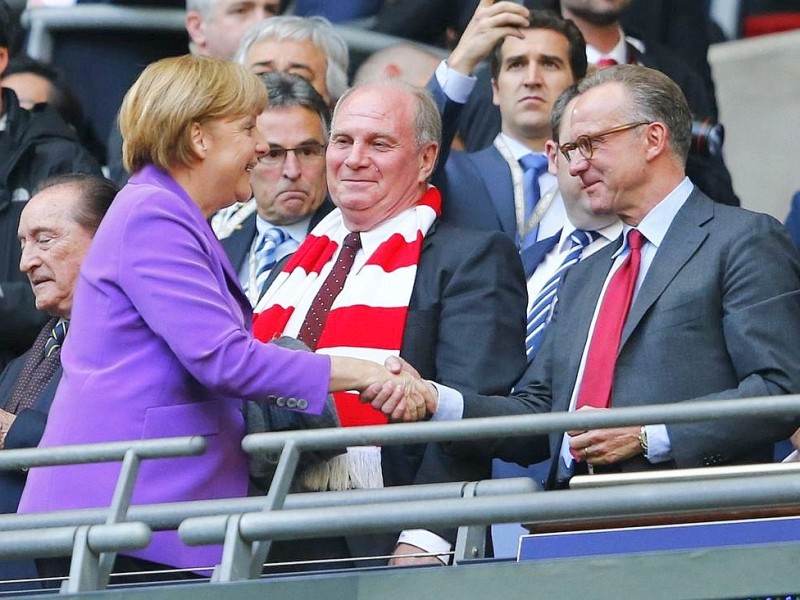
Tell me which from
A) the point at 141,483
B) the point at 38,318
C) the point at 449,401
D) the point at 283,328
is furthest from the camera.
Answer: the point at 38,318

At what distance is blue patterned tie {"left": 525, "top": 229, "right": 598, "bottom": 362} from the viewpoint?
618cm

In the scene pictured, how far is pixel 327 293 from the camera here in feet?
18.3

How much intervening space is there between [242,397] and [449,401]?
64 cm

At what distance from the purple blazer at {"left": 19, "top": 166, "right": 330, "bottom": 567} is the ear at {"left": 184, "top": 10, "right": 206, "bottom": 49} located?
3.56m

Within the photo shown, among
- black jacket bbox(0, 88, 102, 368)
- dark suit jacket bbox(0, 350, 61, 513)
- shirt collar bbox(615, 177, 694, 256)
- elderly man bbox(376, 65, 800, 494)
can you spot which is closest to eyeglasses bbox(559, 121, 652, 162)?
elderly man bbox(376, 65, 800, 494)

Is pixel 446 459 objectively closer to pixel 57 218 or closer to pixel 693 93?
pixel 57 218

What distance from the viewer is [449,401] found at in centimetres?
509

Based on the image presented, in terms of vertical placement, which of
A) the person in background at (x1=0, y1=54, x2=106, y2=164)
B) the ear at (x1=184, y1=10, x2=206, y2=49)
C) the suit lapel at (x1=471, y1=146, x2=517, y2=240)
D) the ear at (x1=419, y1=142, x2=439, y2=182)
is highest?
the ear at (x1=419, y1=142, x2=439, y2=182)

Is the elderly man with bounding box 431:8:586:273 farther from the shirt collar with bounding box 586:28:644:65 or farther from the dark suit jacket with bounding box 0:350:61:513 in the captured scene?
the dark suit jacket with bounding box 0:350:61:513

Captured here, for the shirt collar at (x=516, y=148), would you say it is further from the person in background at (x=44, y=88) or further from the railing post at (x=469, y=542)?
the railing post at (x=469, y=542)

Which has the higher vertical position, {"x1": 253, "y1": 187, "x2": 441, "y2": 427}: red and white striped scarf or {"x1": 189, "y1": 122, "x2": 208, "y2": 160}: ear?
{"x1": 189, "y1": 122, "x2": 208, "y2": 160}: ear

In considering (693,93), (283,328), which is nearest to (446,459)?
(283,328)

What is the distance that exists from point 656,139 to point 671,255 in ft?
1.47

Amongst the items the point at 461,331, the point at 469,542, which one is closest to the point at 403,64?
the point at 461,331
